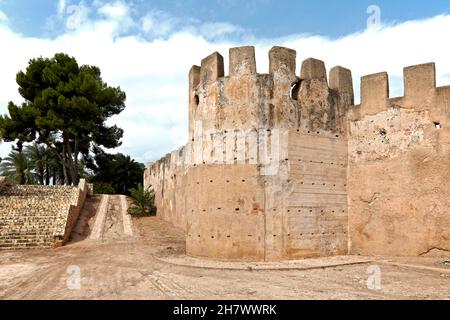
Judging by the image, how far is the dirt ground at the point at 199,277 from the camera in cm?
584

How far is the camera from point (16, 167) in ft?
102

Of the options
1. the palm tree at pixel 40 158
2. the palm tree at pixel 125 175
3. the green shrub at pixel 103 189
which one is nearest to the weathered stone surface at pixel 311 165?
the green shrub at pixel 103 189

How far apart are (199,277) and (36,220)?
30.9 ft

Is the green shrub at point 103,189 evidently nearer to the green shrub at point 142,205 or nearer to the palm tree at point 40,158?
the palm tree at point 40,158

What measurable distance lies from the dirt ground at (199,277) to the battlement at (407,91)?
356 cm

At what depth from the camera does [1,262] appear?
373 inches

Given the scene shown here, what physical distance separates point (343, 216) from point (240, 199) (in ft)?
9.34

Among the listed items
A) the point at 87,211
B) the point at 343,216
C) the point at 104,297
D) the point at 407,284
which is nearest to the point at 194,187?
the point at 343,216

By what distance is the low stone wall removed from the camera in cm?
1235

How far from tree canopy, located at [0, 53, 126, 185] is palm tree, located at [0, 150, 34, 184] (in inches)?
78.0

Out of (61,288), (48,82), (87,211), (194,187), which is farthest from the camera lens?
(48,82)

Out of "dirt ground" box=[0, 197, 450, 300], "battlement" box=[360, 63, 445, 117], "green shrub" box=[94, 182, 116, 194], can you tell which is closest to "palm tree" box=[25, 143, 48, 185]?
"green shrub" box=[94, 182, 116, 194]
